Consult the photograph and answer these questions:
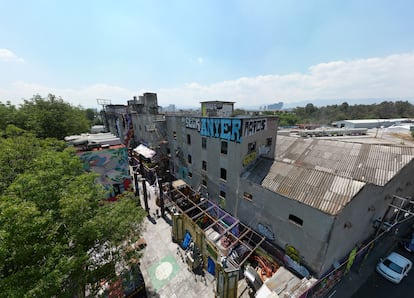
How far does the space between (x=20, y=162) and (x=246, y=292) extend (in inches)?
855

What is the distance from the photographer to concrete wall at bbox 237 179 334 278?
39.5 ft

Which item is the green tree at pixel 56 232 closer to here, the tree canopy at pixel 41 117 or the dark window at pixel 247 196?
the dark window at pixel 247 196

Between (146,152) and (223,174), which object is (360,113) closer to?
(223,174)

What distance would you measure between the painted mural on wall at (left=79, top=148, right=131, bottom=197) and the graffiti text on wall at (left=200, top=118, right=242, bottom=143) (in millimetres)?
12023

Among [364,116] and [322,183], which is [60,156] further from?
[364,116]

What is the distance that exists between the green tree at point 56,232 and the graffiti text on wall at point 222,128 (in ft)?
36.8

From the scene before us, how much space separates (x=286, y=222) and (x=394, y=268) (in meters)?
12.1

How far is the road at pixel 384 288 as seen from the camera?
45.9 ft

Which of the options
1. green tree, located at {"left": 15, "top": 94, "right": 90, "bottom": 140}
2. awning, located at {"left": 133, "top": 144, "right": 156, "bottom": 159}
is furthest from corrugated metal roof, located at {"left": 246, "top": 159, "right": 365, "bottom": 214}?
green tree, located at {"left": 15, "top": 94, "right": 90, "bottom": 140}

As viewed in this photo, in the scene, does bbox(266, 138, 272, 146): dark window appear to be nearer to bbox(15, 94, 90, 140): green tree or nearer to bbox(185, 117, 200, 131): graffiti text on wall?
bbox(185, 117, 200, 131): graffiti text on wall

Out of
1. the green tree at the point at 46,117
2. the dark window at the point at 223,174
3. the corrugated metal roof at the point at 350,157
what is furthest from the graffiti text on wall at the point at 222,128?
the green tree at the point at 46,117

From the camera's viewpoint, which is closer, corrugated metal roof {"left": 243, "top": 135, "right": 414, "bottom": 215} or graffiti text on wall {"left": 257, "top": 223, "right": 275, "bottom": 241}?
corrugated metal roof {"left": 243, "top": 135, "right": 414, "bottom": 215}

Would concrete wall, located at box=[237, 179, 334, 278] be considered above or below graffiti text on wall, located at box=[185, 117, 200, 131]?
below

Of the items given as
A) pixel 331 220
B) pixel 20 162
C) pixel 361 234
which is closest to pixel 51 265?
pixel 20 162
